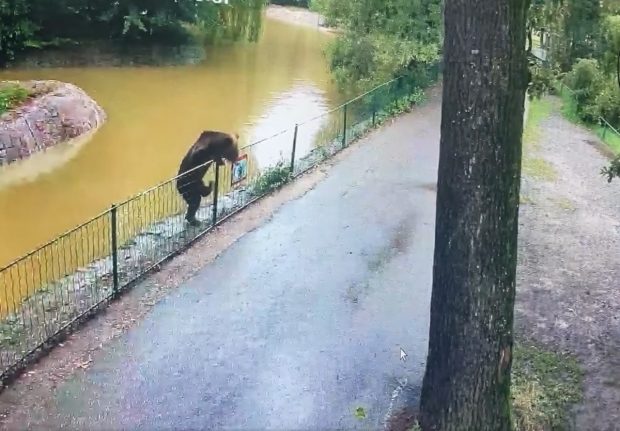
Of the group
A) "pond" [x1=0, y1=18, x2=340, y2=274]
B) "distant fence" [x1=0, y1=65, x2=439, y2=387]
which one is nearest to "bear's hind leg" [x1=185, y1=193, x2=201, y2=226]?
"distant fence" [x1=0, y1=65, x2=439, y2=387]

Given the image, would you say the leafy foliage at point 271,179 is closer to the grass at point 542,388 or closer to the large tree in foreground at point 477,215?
the grass at point 542,388

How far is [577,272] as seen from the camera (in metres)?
9.81

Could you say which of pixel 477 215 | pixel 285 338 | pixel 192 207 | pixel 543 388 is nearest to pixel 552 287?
pixel 543 388

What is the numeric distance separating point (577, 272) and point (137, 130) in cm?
1173

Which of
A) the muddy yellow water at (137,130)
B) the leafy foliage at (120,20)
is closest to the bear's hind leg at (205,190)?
the muddy yellow water at (137,130)

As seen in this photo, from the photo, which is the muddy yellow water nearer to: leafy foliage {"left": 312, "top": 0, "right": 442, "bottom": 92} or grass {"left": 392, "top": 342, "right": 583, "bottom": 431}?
leafy foliage {"left": 312, "top": 0, "right": 442, "bottom": 92}

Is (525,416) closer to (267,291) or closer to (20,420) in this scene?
(267,291)

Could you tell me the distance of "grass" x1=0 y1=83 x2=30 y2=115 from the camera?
16.0m

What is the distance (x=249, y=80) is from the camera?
25.8 meters

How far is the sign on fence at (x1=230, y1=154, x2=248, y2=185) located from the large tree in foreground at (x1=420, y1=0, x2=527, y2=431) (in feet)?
21.2

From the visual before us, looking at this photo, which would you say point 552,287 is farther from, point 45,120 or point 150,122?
point 150,122

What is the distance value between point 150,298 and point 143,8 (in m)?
25.3

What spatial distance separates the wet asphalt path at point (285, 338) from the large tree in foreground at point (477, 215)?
1.16m

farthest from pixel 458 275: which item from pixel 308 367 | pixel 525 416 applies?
pixel 308 367
